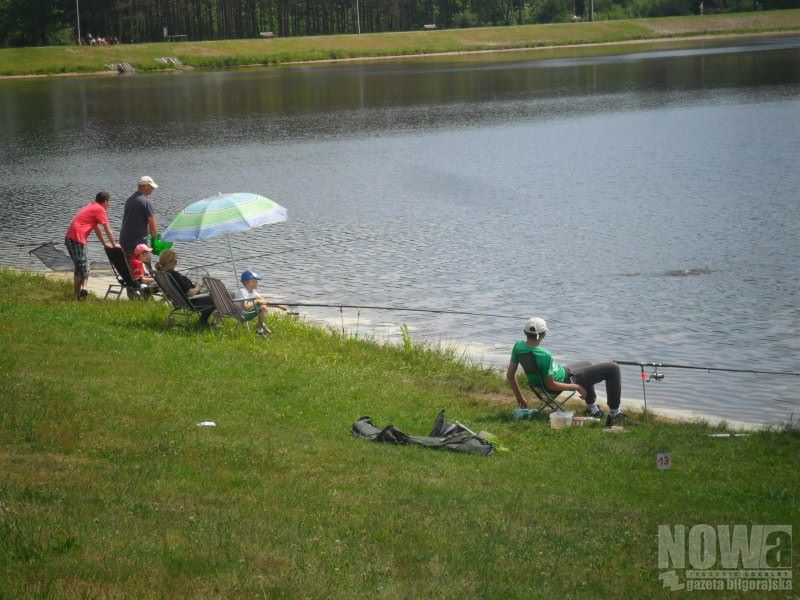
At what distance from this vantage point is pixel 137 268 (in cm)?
1969

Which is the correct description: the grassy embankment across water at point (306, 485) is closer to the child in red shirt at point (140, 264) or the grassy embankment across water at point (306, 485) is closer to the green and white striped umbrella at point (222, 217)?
the green and white striped umbrella at point (222, 217)

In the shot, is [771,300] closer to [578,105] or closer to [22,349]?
[22,349]

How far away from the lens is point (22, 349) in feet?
46.5

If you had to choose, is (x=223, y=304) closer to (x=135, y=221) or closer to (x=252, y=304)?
(x=252, y=304)

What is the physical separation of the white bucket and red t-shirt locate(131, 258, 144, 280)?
8620 millimetres

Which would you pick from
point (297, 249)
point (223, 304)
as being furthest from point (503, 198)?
point (223, 304)

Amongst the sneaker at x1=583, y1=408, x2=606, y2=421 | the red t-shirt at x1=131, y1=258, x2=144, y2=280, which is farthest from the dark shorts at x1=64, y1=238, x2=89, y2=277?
the sneaker at x1=583, y1=408, x2=606, y2=421

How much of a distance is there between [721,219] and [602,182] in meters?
8.35

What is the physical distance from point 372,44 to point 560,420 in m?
115

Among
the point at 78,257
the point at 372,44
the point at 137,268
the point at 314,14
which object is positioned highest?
the point at 314,14

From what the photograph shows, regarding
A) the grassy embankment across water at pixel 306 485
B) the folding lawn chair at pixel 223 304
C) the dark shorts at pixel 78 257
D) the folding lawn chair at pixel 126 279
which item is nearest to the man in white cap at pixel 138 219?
the folding lawn chair at pixel 126 279

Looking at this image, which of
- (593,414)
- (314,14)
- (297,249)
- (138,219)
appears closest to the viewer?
(593,414)

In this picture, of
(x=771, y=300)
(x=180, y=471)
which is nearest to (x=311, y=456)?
(x=180, y=471)

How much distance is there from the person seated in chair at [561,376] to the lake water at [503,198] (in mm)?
2270
